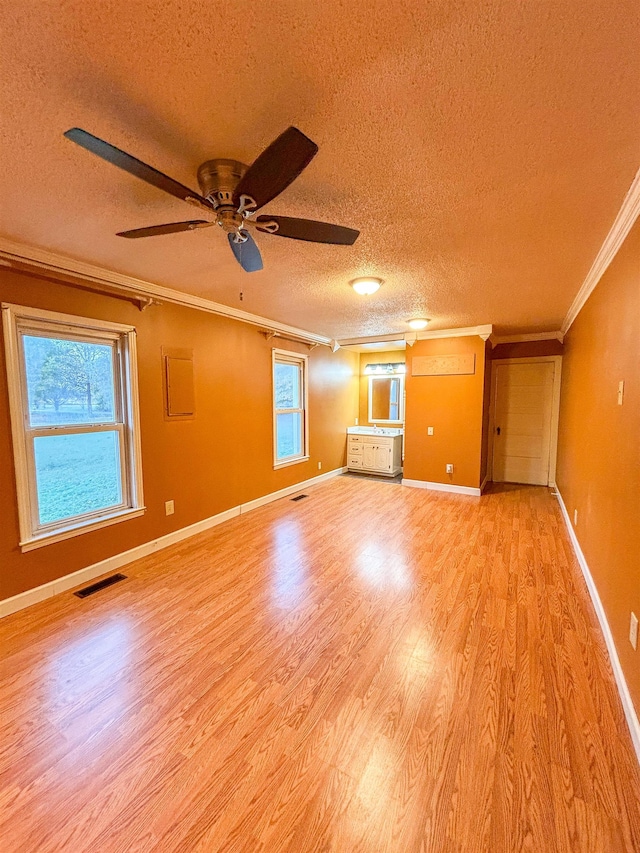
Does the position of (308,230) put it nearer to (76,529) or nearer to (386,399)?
(76,529)

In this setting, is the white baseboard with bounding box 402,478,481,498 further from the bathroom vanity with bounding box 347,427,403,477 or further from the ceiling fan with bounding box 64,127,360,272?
the ceiling fan with bounding box 64,127,360,272

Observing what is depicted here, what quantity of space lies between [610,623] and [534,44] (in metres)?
2.63

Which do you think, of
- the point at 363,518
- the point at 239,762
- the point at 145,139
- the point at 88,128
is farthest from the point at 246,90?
the point at 363,518

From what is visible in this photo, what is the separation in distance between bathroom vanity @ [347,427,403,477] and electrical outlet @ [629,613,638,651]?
15.0 ft

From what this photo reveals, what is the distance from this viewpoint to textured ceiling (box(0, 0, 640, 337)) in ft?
3.11

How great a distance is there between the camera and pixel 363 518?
165 inches

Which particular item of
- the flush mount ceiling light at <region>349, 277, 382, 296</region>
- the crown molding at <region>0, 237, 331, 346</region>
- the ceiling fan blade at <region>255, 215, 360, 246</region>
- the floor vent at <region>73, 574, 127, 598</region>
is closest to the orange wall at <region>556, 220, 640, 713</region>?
the ceiling fan blade at <region>255, 215, 360, 246</region>

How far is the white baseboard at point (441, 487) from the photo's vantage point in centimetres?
514

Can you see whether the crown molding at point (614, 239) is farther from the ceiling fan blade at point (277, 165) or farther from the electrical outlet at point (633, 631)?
the electrical outlet at point (633, 631)

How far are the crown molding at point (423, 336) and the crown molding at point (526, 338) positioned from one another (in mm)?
389

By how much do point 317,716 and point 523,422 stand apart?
526cm

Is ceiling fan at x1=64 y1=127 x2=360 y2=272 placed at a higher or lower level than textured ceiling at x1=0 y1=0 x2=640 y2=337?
lower

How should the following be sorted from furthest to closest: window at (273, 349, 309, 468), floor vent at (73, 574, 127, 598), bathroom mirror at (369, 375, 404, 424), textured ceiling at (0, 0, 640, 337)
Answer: bathroom mirror at (369, 375, 404, 424), window at (273, 349, 309, 468), floor vent at (73, 574, 127, 598), textured ceiling at (0, 0, 640, 337)

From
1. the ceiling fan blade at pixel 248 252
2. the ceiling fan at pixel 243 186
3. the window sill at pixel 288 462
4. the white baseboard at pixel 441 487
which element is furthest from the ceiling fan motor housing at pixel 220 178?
the white baseboard at pixel 441 487
